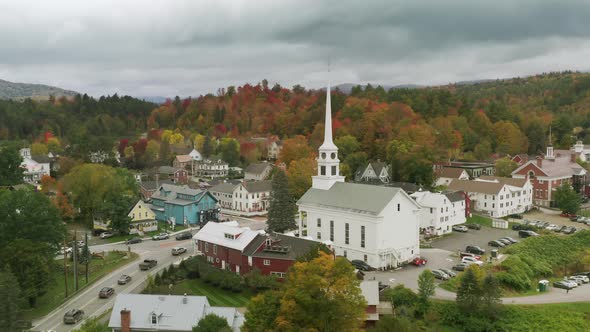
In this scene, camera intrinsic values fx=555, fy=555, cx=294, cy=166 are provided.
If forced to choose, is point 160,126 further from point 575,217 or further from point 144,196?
point 575,217

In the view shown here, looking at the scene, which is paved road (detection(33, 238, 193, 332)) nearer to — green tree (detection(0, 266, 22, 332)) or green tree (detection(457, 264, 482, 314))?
green tree (detection(0, 266, 22, 332))

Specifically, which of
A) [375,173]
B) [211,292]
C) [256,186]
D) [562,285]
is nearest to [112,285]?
[211,292]

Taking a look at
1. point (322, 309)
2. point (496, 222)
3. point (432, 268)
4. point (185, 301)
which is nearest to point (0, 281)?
point (185, 301)

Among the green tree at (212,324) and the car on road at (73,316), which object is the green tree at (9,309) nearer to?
the car on road at (73,316)

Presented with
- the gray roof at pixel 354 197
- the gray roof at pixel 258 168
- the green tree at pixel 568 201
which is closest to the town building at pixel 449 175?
the green tree at pixel 568 201

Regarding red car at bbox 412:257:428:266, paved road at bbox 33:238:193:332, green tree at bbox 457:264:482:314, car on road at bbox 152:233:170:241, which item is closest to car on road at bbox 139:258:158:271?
paved road at bbox 33:238:193:332

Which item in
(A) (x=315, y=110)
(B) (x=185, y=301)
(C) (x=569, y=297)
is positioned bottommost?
(C) (x=569, y=297)
